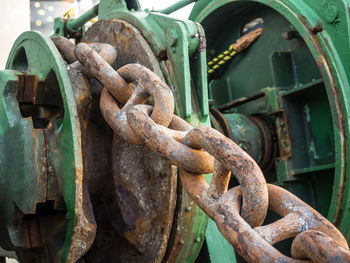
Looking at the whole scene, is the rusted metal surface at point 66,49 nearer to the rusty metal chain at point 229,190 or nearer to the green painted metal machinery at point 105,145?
the green painted metal machinery at point 105,145

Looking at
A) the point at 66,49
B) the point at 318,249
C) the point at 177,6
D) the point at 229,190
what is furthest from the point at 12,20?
the point at 318,249

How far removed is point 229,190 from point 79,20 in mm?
1726

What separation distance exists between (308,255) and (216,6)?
232 centimetres

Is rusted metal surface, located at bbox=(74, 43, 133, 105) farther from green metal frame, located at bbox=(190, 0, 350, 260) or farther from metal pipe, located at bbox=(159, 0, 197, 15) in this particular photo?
metal pipe, located at bbox=(159, 0, 197, 15)

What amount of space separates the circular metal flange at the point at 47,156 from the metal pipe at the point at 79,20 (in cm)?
54

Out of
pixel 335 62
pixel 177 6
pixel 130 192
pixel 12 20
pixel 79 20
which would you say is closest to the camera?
pixel 130 192

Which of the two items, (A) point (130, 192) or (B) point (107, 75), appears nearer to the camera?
(B) point (107, 75)

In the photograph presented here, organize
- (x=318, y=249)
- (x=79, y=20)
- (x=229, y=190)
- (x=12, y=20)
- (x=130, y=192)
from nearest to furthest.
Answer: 1. (x=318, y=249)
2. (x=229, y=190)
3. (x=130, y=192)
4. (x=79, y=20)
5. (x=12, y=20)

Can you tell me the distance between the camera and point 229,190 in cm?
98

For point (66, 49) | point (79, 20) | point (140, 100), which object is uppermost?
point (79, 20)

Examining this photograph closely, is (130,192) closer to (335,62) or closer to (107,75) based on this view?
(107,75)

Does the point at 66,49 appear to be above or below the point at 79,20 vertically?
below

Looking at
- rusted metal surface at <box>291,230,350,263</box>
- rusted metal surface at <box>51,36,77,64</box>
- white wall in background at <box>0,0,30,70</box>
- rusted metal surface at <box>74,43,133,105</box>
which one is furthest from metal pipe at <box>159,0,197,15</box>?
white wall in background at <box>0,0,30,70</box>

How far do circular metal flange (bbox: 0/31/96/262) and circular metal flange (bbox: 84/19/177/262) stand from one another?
178 millimetres
